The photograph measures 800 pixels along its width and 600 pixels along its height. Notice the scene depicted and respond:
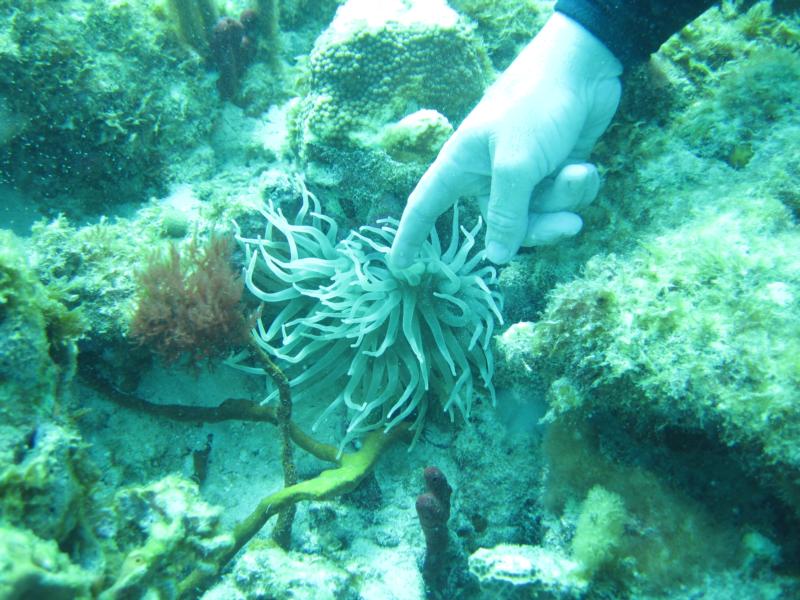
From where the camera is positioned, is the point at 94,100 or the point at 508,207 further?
the point at 94,100

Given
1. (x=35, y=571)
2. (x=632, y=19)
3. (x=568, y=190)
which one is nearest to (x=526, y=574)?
(x=568, y=190)

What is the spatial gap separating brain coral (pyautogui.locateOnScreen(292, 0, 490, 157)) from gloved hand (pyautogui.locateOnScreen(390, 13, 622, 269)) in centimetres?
97

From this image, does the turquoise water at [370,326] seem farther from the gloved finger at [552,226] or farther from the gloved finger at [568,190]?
the gloved finger at [568,190]

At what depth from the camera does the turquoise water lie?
189cm

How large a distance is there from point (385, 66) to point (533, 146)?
1554 mm

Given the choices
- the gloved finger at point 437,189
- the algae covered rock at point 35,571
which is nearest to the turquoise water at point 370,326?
the algae covered rock at point 35,571

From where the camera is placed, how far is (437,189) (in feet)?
7.70

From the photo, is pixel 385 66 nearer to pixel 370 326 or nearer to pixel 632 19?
pixel 632 19


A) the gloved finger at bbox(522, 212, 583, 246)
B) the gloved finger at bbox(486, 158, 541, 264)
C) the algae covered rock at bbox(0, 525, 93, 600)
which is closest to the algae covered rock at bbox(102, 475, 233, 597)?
the algae covered rock at bbox(0, 525, 93, 600)

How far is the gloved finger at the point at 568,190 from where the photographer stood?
2191mm

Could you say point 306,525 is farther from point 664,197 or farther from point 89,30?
point 89,30

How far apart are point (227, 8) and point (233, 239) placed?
9.24 feet

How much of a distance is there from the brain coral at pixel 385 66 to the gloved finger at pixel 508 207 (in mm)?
1369

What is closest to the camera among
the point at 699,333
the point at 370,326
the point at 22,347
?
the point at 699,333
